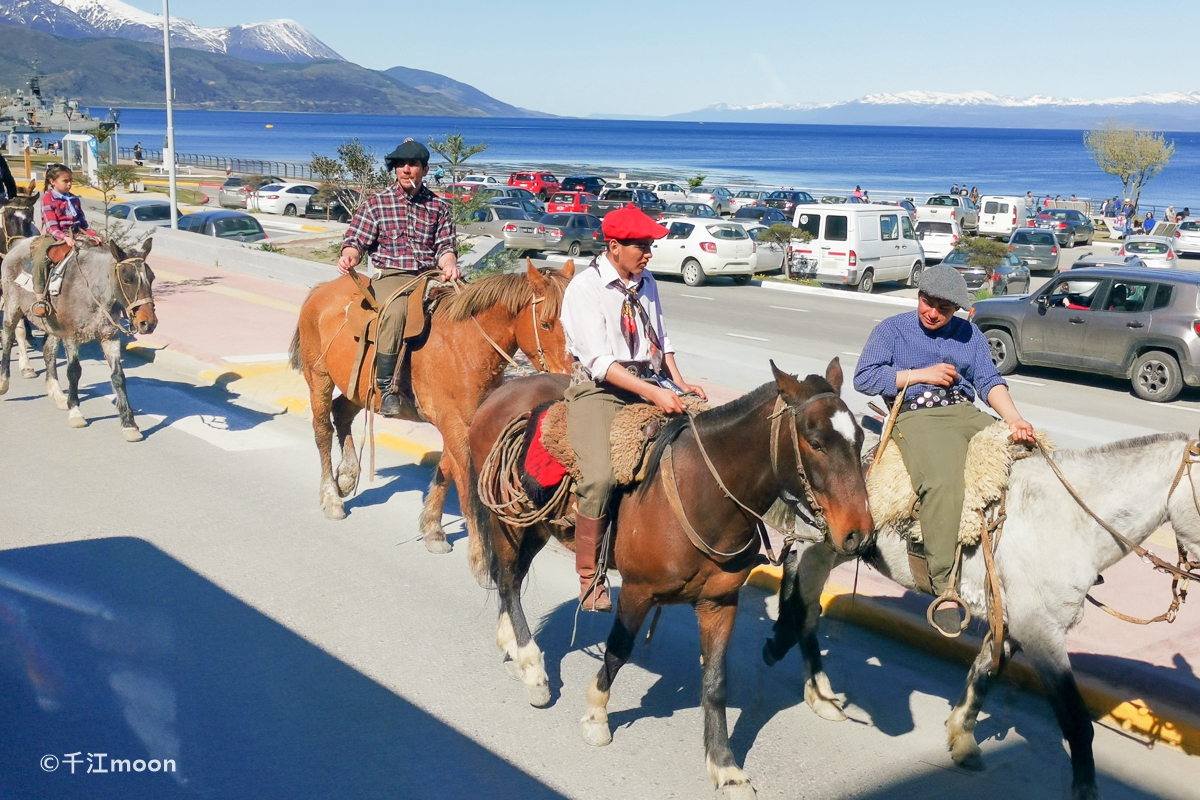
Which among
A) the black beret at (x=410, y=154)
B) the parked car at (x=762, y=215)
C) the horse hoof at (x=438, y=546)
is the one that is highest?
the black beret at (x=410, y=154)

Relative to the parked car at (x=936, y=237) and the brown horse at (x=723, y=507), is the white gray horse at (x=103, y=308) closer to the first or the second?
the brown horse at (x=723, y=507)

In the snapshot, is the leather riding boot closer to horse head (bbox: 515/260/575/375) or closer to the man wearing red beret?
the man wearing red beret

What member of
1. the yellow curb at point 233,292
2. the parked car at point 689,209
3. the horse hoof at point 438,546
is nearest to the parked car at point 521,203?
the parked car at point 689,209

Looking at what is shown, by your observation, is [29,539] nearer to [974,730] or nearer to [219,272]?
[974,730]

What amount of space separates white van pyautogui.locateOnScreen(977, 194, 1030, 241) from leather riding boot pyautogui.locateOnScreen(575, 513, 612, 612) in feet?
154

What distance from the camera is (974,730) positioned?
5.56m

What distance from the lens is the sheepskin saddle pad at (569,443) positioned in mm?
5051

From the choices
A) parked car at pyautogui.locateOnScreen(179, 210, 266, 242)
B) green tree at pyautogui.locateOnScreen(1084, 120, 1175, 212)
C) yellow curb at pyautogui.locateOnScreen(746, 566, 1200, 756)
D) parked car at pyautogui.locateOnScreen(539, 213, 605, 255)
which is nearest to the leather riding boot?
yellow curb at pyautogui.locateOnScreen(746, 566, 1200, 756)

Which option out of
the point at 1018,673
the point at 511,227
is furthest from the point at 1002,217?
the point at 1018,673

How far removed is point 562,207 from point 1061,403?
3325cm

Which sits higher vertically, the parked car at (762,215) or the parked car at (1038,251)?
the parked car at (762,215)

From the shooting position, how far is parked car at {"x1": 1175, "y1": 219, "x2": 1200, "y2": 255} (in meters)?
41.5

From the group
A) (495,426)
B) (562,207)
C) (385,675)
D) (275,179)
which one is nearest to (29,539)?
(385,675)

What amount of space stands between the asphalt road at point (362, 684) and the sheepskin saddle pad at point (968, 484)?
4.07 feet
